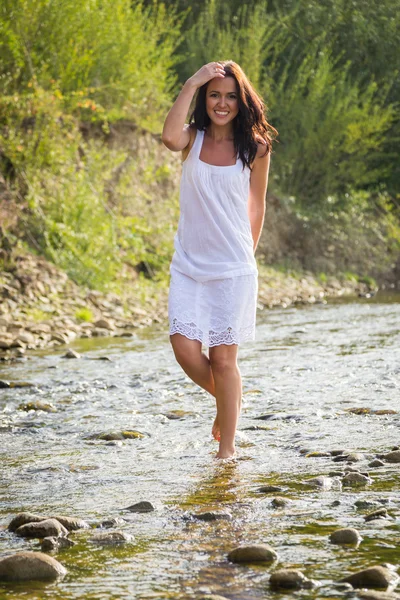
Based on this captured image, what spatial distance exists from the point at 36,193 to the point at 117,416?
840cm

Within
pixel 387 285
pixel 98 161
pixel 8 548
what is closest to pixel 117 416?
pixel 8 548

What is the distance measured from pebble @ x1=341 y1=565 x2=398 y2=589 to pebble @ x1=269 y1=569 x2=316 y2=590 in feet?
0.41

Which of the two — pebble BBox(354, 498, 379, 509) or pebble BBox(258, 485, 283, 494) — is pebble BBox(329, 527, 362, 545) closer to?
pebble BBox(354, 498, 379, 509)

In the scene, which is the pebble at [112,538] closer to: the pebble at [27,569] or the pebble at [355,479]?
the pebble at [27,569]

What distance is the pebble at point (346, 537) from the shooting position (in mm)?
3592

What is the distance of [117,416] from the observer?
6.57 m

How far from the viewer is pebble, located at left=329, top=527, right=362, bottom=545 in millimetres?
3592

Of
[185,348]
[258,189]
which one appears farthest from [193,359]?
[258,189]

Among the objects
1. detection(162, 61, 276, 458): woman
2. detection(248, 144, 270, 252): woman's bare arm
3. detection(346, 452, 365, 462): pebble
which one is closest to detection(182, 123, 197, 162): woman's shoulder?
detection(162, 61, 276, 458): woman

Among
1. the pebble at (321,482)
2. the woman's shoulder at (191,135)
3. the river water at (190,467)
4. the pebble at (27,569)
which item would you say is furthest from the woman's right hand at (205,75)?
the pebble at (27,569)

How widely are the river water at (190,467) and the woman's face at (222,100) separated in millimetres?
1740

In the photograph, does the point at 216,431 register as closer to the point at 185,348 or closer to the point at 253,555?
the point at 185,348

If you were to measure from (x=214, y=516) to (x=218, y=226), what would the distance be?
5.37ft

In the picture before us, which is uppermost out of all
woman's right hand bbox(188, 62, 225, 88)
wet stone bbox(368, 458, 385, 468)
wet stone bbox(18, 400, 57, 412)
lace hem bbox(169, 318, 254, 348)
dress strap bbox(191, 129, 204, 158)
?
woman's right hand bbox(188, 62, 225, 88)
